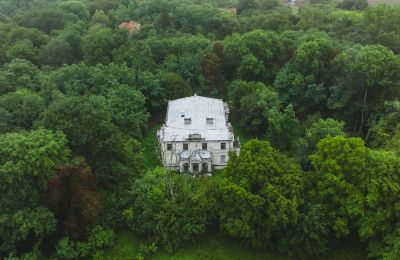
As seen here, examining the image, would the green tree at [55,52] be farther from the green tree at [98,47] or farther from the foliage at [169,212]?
the foliage at [169,212]

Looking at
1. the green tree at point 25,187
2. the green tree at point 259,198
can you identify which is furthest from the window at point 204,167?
the green tree at point 25,187

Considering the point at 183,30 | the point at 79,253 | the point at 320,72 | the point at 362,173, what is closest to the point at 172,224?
the point at 79,253

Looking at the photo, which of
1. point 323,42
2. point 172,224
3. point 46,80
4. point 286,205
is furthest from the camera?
point 323,42

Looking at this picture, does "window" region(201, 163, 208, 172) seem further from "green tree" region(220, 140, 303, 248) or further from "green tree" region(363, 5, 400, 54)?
"green tree" region(363, 5, 400, 54)

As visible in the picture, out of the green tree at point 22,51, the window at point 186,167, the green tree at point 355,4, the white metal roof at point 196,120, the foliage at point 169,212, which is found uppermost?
the green tree at point 355,4

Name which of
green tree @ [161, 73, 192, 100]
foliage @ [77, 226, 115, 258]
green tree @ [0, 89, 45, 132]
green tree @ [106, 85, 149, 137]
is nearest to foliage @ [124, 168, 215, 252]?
foliage @ [77, 226, 115, 258]

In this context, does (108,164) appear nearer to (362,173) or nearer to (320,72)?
(362,173)
